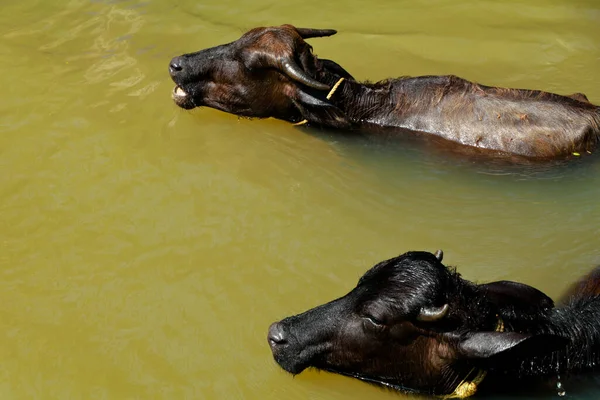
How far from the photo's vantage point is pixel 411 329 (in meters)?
5.82

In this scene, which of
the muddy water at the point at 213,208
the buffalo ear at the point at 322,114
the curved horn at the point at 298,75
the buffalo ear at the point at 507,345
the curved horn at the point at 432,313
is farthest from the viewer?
the buffalo ear at the point at 322,114

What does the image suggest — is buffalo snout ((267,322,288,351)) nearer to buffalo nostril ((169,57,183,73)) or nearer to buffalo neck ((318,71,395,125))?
buffalo neck ((318,71,395,125))

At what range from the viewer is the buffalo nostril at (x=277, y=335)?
602 cm

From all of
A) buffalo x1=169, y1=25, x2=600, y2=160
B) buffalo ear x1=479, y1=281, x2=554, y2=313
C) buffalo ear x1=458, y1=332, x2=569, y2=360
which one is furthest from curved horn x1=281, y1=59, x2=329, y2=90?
buffalo ear x1=458, y1=332, x2=569, y2=360

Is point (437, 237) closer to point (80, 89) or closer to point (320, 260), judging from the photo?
point (320, 260)

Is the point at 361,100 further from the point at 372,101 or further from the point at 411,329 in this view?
the point at 411,329

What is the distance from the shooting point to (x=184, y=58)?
32.4 feet

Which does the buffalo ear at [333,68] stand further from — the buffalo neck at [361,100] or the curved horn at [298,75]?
the curved horn at [298,75]

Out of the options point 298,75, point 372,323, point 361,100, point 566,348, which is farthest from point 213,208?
point 566,348

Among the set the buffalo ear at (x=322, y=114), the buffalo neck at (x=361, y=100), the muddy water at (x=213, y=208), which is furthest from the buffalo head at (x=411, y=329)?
the buffalo neck at (x=361, y=100)

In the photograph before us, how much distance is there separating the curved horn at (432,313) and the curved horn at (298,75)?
3.92 meters

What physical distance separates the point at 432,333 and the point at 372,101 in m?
4.49

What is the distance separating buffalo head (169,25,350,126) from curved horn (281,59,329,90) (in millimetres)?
11

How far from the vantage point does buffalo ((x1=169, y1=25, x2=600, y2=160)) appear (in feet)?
29.1
